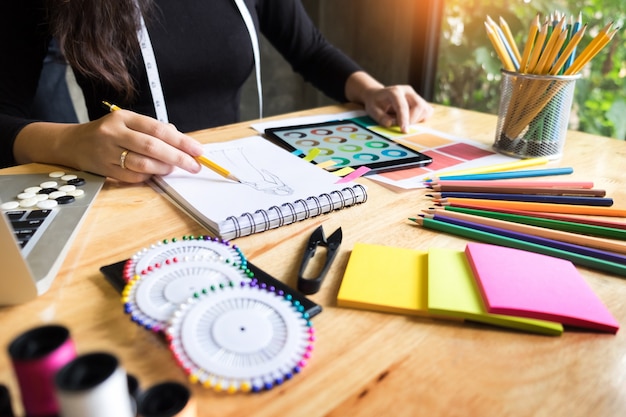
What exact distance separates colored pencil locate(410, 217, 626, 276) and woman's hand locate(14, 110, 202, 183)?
0.28m

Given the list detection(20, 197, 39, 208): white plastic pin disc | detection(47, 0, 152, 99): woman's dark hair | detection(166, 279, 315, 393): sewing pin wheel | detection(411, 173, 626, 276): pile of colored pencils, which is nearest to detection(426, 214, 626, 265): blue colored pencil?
detection(411, 173, 626, 276): pile of colored pencils

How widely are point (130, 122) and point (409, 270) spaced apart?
36 centimetres

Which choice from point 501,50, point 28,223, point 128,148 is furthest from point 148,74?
point 501,50

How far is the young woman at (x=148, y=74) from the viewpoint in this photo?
0.54 meters

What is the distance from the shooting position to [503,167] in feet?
2.08

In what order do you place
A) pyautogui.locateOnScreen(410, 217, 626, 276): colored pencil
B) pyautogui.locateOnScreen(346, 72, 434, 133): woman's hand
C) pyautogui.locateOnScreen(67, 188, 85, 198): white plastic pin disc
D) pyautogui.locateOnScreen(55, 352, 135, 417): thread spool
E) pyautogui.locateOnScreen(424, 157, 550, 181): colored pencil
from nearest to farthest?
pyautogui.locateOnScreen(55, 352, 135, 417): thread spool
pyautogui.locateOnScreen(410, 217, 626, 276): colored pencil
pyautogui.locateOnScreen(67, 188, 85, 198): white plastic pin disc
pyautogui.locateOnScreen(424, 157, 550, 181): colored pencil
pyautogui.locateOnScreen(346, 72, 434, 133): woman's hand

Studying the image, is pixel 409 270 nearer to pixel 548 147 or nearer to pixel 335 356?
pixel 335 356

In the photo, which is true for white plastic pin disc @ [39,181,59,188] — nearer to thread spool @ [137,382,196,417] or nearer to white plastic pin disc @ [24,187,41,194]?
white plastic pin disc @ [24,187,41,194]

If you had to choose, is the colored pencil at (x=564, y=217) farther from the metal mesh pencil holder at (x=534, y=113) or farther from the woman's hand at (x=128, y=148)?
the woman's hand at (x=128, y=148)

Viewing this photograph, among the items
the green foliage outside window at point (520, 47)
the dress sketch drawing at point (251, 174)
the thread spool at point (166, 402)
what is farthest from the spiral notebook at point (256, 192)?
the green foliage outside window at point (520, 47)

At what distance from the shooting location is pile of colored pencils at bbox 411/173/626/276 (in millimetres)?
425

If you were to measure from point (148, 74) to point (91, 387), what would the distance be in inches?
30.1

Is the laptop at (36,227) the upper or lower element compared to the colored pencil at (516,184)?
lower

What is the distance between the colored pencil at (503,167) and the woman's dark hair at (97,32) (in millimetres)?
525
